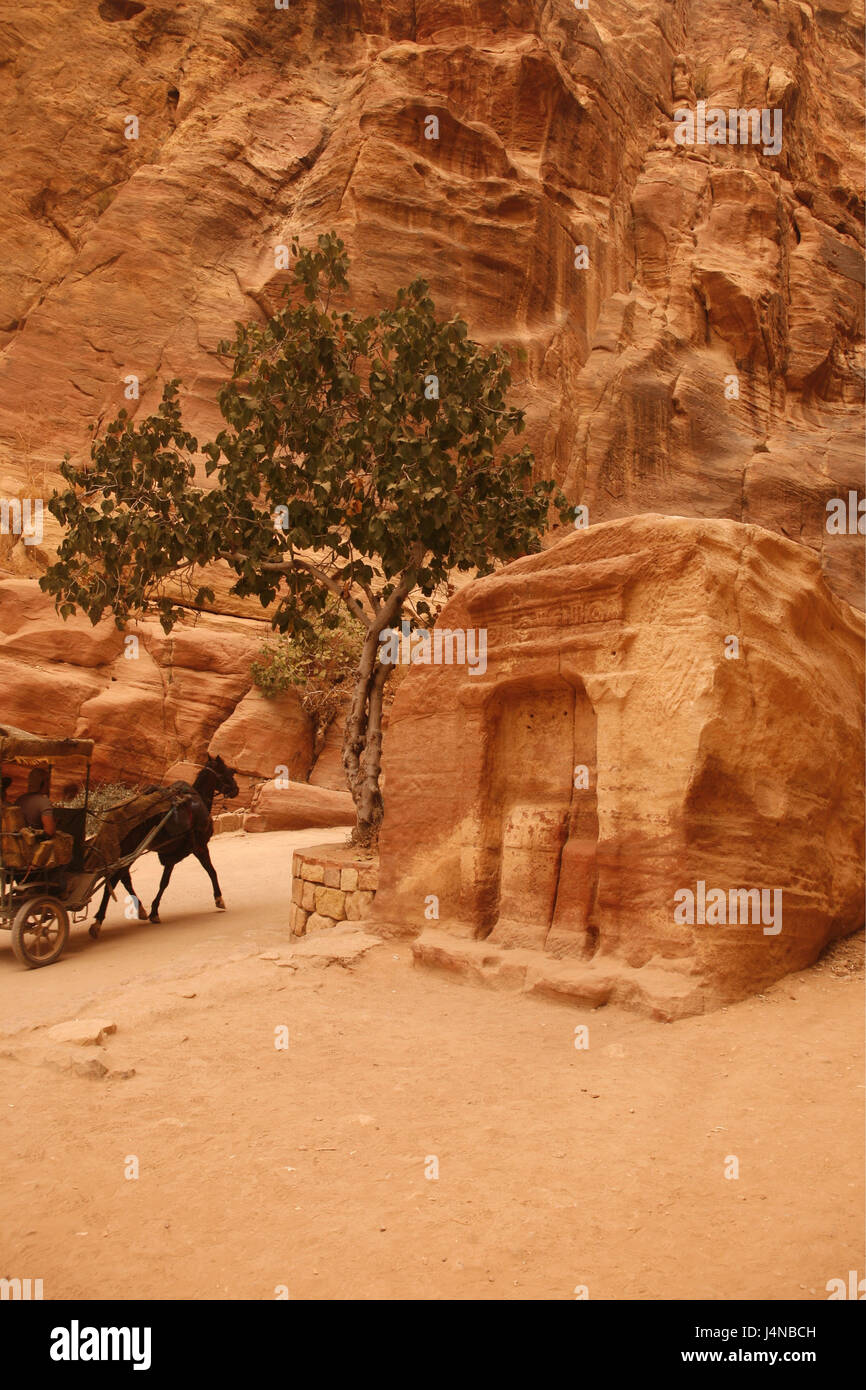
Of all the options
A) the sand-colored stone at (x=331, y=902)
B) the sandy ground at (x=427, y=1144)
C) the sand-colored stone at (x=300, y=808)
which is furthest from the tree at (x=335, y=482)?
the sand-colored stone at (x=300, y=808)

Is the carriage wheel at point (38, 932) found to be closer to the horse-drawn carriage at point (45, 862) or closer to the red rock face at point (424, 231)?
the horse-drawn carriage at point (45, 862)

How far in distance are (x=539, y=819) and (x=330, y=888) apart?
248cm

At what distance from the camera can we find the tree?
370 inches

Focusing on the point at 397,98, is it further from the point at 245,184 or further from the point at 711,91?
the point at 711,91

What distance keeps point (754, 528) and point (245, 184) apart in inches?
924

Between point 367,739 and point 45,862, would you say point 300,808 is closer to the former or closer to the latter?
point 367,739

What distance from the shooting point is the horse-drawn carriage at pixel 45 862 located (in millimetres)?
8359

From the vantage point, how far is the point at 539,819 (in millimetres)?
6777

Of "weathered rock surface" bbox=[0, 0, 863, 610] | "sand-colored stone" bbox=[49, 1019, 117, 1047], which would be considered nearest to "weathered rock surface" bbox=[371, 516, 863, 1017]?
"sand-colored stone" bbox=[49, 1019, 117, 1047]

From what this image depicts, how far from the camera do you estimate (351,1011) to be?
5941 millimetres

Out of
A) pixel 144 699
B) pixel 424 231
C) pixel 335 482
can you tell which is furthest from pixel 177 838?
pixel 424 231

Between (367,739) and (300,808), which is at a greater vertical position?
(367,739)

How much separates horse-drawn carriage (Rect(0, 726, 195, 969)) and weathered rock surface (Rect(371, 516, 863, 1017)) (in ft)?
10.5

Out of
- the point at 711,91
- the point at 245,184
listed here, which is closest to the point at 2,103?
the point at 245,184
